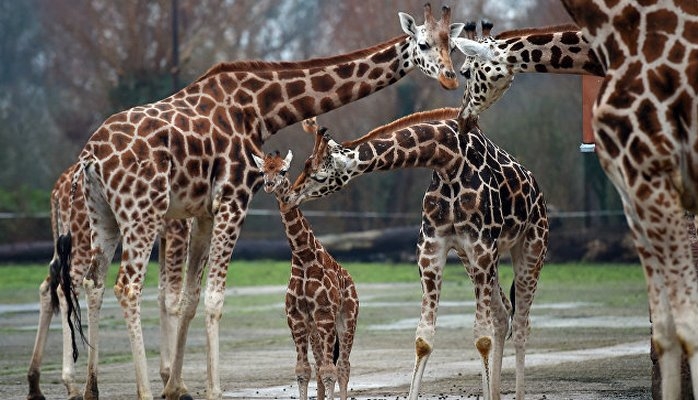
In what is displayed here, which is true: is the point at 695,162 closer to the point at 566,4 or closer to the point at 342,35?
the point at 566,4

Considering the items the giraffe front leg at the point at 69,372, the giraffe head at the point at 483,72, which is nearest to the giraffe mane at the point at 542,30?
the giraffe head at the point at 483,72

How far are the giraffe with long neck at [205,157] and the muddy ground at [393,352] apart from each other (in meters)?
1.07

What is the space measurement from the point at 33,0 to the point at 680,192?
38797 millimetres

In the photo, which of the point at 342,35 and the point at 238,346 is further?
the point at 342,35

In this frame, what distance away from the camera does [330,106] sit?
10.4 meters

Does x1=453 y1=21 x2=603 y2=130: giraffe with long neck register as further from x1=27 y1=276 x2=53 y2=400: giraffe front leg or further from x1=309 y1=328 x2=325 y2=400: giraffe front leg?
x1=27 y1=276 x2=53 y2=400: giraffe front leg

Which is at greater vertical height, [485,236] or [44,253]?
[485,236]

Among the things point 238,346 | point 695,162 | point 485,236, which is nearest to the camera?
point 695,162

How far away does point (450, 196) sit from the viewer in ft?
29.9

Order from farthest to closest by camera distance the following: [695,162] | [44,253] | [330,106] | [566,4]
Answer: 1. [44,253]
2. [330,106]
3. [566,4]
4. [695,162]

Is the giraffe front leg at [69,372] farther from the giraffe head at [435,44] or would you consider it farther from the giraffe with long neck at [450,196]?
the giraffe head at [435,44]

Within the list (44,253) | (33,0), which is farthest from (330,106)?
(33,0)

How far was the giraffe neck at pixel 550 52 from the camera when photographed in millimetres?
8039

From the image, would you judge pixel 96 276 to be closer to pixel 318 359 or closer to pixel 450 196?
pixel 318 359
